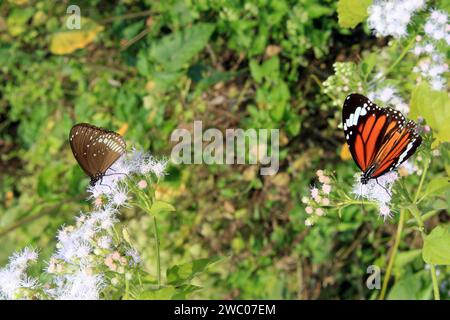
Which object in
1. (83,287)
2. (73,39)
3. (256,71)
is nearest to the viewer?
(83,287)

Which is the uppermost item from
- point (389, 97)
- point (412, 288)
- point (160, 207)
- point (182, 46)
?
point (182, 46)

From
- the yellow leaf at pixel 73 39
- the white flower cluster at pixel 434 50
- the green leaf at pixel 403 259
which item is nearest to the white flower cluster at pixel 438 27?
the white flower cluster at pixel 434 50

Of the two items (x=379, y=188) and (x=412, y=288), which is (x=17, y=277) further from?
(x=412, y=288)

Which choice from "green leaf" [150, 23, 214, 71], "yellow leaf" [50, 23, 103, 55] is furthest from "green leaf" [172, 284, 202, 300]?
"yellow leaf" [50, 23, 103, 55]

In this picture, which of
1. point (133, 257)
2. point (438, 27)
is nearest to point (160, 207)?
point (133, 257)

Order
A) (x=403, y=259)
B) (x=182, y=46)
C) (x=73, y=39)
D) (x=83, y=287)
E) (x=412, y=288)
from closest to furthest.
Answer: (x=83, y=287) < (x=412, y=288) < (x=403, y=259) < (x=182, y=46) < (x=73, y=39)
